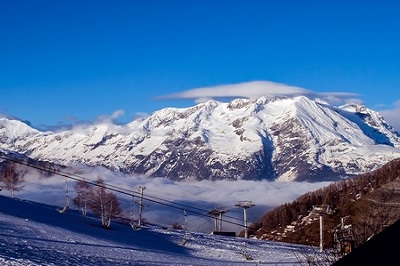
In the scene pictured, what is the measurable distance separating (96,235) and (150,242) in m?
4.82

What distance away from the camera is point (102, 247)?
3316 cm

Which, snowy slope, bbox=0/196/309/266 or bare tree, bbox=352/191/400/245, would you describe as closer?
bare tree, bbox=352/191/400/245

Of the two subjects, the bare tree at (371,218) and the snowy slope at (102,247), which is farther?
the snowy slope at (102,247)

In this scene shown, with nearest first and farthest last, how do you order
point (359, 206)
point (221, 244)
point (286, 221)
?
point (359, 206), point (221, 244), point (286, 221)

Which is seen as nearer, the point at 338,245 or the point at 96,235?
the point at 338,245

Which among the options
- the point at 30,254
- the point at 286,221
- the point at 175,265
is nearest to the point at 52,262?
the point at 30,254

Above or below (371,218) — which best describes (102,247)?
below

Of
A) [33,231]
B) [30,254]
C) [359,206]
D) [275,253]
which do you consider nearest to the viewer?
[359,206]

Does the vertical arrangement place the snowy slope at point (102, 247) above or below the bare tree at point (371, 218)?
below

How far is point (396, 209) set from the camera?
79.3 ft

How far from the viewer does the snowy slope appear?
26.3 m

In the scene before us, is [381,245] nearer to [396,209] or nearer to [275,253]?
[396,209]

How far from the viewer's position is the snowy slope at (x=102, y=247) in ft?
86.4

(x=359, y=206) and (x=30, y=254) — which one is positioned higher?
(x=359, y=206)
